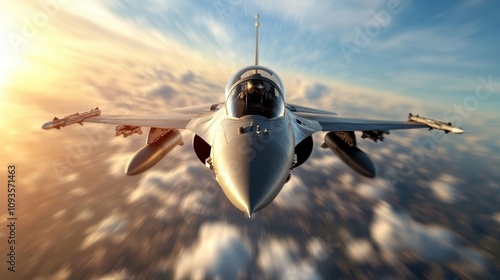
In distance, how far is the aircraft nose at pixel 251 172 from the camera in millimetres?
3209

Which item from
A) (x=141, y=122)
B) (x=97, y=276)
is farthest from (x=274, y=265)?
(x=141, y=122)

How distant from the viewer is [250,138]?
4242 mm

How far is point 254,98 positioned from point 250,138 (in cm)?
250

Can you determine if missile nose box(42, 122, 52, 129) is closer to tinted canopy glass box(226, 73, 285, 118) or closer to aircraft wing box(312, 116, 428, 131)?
tinted canopy glass box(226, 73, 285, 118)

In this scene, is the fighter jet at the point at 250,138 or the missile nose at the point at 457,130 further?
the missile nose at the point at 457,130

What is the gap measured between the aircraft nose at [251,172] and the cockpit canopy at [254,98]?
1.91 m

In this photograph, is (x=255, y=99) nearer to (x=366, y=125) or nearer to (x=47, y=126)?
(x=366, y=125)

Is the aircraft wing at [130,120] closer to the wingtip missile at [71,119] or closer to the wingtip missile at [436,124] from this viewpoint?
the wingtip missile at [71,119]

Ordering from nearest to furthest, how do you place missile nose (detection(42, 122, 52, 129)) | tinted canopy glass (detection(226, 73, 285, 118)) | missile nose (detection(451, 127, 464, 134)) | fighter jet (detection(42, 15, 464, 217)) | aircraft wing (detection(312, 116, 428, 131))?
fighter jet (detection(42, 15, 464, 217)) < tinted canopy glass (detection(226, 73, 285, 118)) < missile nose (detection(42, 122, 52, 129)) < missile nose (detection(451, 127, 464, 134)) < aircraft wing (detection(312, 116, 428, 131))

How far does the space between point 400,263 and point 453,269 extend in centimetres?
838

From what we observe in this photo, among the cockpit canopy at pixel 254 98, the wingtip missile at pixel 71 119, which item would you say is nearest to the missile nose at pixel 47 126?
the wingtip missile at pixel 71 119

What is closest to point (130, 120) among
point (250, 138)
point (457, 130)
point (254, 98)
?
point (254, 98)

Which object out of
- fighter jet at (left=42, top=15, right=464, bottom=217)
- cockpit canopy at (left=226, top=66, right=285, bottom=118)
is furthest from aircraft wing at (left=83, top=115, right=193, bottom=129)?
cockpit canopy at (left=226, top=66, right=285, bottom=118)

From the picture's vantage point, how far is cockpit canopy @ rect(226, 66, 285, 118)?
5.91 metres
